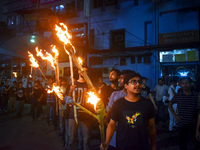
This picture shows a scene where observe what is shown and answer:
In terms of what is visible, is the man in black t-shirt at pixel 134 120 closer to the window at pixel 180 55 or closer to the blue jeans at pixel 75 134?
the blue jeans at pixel 75 134

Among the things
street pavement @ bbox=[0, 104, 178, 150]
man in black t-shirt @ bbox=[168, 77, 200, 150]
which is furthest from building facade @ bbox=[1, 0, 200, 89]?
man in black t-shirt @ bbox=[168, 77, 200, 150]

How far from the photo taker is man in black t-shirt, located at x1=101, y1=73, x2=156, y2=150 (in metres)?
2.20

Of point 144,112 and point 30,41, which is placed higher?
point 30,41

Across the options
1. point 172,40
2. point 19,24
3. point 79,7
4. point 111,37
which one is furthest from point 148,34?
point 19,24

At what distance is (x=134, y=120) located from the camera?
2.25 metres

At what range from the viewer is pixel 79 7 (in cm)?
1739

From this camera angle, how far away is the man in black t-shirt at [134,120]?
2.20m

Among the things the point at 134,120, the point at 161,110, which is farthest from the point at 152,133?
the point at 161,110

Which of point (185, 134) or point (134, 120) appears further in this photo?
point (185, 134)

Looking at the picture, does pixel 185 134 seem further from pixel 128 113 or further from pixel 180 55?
pixel 180 55

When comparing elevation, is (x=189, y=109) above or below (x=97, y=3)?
below

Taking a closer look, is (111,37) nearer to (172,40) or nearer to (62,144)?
(172,40)

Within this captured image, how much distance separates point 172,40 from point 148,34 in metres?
2.16

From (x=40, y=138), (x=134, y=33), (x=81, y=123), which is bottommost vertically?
(x=40, y=138)
